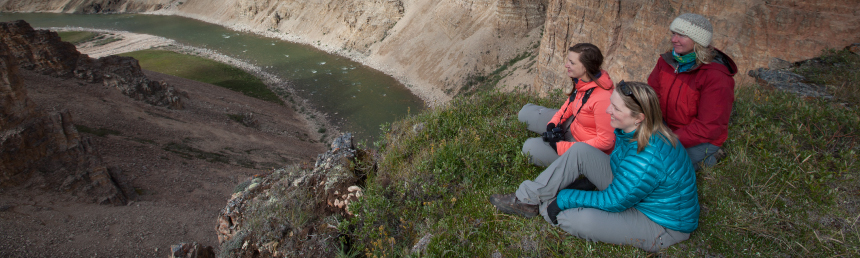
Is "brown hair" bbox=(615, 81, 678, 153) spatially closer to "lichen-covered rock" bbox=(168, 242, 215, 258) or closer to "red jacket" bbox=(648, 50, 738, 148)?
"red jacket" bbox=(648, 50, 738, 148)

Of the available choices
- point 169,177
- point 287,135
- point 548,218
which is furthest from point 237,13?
point 548,218

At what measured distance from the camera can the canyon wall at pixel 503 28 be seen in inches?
382

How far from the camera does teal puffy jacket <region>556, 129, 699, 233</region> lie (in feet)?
10.7

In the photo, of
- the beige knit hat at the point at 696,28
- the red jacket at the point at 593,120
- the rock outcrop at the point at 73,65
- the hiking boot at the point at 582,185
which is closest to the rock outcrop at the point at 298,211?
the hiking boot at the point at 582,185

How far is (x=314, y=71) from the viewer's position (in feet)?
101

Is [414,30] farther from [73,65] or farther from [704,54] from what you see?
[704,54]

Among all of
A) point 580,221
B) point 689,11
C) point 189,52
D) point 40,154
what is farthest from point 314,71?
point 580,221

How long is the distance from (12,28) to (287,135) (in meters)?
11.4

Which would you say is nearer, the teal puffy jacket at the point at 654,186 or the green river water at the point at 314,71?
the teal puffy jacket at the point at 654,186

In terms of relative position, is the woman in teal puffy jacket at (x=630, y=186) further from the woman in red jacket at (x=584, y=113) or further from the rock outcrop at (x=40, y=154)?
the rock outcrop at (x=40, y=154)

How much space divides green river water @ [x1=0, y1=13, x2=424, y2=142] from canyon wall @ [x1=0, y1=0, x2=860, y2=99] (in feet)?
4.65

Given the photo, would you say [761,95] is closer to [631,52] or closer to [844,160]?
[844,160]

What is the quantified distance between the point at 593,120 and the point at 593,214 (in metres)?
1.50

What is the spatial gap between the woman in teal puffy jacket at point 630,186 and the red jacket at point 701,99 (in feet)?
3.18
